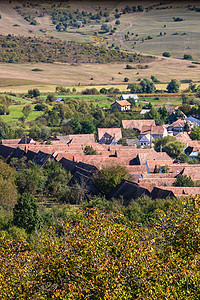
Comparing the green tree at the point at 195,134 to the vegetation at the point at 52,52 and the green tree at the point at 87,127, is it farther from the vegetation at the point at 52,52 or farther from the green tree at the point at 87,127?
the vegetation at the point at 52,52

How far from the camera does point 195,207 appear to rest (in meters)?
16.3

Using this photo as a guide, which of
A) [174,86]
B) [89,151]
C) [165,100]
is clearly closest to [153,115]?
[165,100]

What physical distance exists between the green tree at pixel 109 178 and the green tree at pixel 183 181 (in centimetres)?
392

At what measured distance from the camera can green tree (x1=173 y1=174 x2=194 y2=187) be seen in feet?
130

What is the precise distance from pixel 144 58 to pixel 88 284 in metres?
150

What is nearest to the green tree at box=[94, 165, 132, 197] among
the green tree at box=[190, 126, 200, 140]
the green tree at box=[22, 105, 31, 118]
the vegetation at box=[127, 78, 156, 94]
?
the green tree at box=[190, 126, 200, 140]

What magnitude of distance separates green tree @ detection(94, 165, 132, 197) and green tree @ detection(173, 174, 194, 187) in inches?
154

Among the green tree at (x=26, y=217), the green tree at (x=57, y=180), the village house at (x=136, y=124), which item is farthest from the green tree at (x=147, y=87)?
the green tree at (x=26, y=217)

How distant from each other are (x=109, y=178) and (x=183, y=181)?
19.4ft

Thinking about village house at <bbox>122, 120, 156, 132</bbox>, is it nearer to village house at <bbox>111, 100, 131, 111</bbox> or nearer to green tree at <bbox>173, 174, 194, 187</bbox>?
village house at <bbox>111, 100, 131, 111</bbox>

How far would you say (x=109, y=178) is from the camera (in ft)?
137

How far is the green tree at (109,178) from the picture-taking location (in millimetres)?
41203

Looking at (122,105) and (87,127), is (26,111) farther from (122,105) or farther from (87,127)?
(122,105)

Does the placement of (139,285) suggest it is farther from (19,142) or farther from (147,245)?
(19,142)
